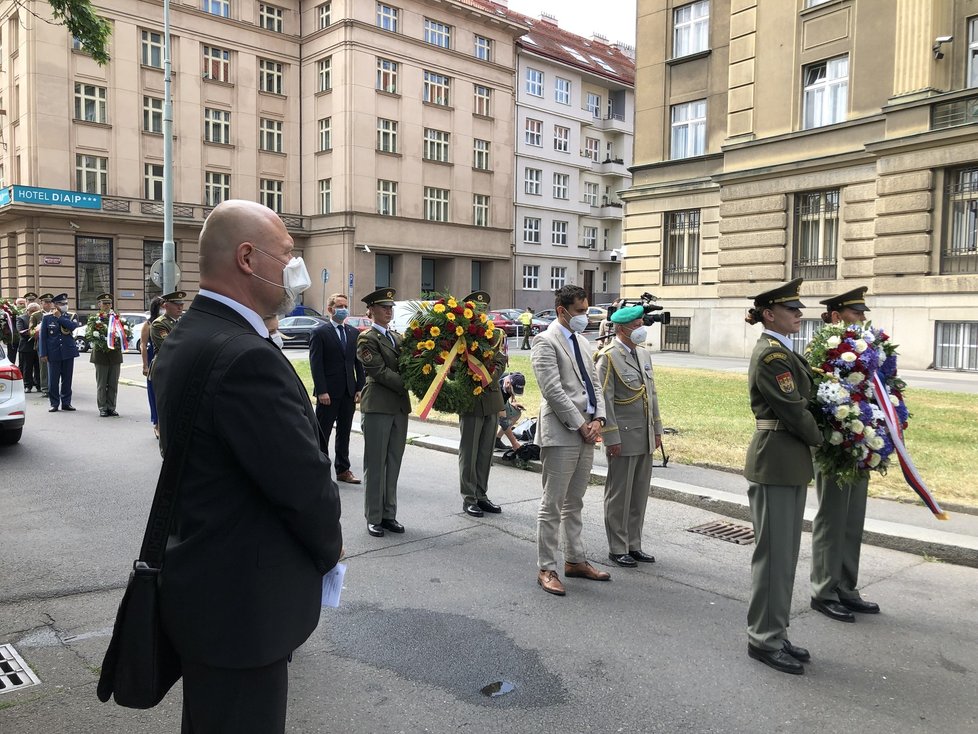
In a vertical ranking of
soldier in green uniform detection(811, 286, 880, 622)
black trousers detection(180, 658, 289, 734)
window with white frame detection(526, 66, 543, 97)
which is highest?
window with white frame detection(526, 66, 543, 97)

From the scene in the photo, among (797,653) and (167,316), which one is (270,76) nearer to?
(167,316)

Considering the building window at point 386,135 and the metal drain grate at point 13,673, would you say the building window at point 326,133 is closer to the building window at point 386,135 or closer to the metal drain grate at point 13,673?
the building window at point 386,135

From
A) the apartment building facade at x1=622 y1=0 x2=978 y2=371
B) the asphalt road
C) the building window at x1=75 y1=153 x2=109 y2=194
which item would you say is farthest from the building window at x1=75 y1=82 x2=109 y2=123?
the asphalt road

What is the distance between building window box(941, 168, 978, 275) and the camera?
2097cm

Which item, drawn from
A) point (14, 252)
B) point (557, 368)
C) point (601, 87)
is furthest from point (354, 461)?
point (601, 87)

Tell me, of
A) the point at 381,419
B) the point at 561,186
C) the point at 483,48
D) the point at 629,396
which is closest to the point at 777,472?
the point at 629,396

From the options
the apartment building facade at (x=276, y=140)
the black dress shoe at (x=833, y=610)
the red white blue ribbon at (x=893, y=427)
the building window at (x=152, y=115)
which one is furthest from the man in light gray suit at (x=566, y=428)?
the building window at (x=152, y=115)

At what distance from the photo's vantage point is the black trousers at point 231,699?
2.30 m

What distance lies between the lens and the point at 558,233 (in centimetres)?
5809

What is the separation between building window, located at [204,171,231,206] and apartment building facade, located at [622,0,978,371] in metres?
24.2

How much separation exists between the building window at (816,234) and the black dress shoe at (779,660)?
871 inches

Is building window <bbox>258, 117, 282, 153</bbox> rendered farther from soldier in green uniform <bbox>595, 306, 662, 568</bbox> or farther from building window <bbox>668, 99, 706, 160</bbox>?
soldier in green uniform <bbox>595, 306, 662, 568</bbox>

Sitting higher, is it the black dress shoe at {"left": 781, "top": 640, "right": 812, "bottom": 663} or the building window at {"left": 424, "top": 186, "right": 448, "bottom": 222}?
the building window at {"left": 424, "top": 186, "right": 448, "bottom": 222}

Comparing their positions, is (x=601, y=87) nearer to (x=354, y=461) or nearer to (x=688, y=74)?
(x=688, y=74)
